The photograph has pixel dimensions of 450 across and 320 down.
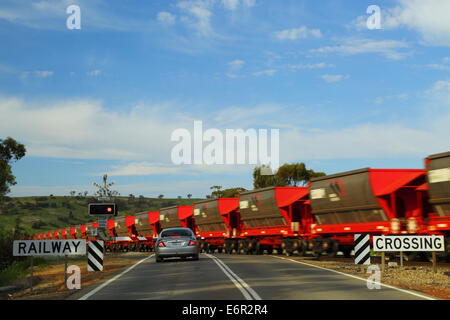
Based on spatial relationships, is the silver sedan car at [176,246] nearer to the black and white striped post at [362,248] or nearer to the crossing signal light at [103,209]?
the crossing signal light at [103,209]

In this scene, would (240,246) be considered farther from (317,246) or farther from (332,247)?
(332,247)

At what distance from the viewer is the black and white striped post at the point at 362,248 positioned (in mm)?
17219

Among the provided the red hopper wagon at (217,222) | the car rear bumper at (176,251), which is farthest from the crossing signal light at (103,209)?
the red hopper wagon at (217,222)

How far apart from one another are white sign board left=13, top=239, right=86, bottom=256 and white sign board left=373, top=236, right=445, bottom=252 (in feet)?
27.6

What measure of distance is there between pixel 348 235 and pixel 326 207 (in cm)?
176

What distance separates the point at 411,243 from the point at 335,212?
989 centimetres

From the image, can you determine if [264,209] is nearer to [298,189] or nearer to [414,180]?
[298,189]

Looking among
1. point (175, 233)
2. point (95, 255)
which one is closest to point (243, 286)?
point (95, 255)

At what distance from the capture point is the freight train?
66.6 ft

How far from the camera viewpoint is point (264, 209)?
33938 mm

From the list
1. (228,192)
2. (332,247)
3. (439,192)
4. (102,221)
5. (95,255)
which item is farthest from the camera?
(228,192)

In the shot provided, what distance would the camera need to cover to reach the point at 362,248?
17.3 metres

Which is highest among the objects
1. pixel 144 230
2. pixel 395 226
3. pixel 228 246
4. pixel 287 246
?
pixel 395 226

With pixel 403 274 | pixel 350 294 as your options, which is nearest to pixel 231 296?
pixel 350 294
